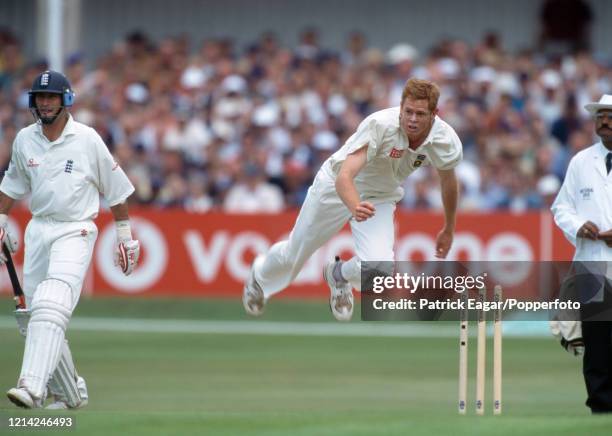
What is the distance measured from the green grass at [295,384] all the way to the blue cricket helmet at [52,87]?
2155 mm

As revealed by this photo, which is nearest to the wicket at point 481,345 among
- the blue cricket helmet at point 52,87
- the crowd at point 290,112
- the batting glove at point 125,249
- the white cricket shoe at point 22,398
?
the batting glove at point 125,249

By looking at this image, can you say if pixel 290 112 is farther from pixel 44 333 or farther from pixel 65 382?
pixel 44 333

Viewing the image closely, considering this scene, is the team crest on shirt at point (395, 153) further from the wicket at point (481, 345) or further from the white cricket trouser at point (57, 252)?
the white cricket trouser at point (57, 252)

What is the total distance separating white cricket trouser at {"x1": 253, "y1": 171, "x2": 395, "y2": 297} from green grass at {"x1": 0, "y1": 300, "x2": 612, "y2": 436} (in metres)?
1.10

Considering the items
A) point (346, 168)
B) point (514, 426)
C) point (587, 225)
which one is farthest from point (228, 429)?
point (587, 225)

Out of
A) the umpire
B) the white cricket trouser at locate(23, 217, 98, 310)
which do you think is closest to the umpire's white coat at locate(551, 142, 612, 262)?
the umpire

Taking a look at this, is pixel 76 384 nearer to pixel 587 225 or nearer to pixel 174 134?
pixel 587 225

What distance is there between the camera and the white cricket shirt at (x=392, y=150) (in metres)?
9.43

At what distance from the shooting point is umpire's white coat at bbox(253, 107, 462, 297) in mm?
9484

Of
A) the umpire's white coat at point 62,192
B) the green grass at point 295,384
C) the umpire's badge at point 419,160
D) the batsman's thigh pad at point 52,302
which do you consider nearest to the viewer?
the green grass at point 295,384

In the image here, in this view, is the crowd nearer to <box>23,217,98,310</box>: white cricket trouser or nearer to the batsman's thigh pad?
<box>23,217,98,310</box>: white cricket trouser

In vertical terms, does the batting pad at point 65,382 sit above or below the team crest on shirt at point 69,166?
below

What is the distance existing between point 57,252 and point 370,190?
253cm

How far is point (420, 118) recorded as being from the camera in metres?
9.23
